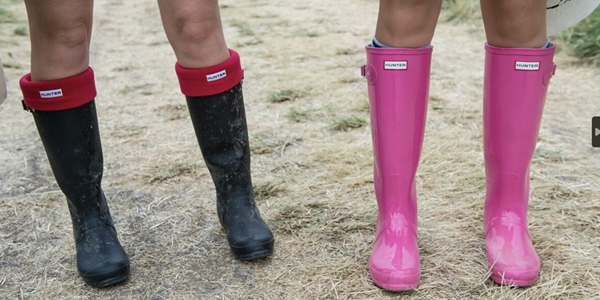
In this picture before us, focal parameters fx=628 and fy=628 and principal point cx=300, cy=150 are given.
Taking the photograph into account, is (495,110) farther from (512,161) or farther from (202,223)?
(202,223)

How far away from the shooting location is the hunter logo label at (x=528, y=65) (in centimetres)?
127

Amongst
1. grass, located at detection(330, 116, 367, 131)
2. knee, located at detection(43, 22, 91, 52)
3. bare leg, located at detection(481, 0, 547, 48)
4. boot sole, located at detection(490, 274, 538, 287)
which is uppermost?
knee, located at detection(43, 22, 91, 52)

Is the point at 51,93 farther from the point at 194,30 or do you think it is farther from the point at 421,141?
the point at 421,141

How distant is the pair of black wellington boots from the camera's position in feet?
4.40

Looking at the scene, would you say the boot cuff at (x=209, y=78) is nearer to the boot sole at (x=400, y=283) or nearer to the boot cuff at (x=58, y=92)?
the boot cuff at (x=58, y=92)

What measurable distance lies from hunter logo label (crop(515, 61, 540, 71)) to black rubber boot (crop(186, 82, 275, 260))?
599 mm

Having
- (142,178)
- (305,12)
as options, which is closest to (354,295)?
(142,178)

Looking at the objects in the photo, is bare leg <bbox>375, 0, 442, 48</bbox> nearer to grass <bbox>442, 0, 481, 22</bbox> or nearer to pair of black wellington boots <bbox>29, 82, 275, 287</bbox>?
pair of black wellington boots <bbox>29, 82, 275, 287</bbox>

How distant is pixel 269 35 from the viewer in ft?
13.8

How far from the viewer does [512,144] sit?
1333mm

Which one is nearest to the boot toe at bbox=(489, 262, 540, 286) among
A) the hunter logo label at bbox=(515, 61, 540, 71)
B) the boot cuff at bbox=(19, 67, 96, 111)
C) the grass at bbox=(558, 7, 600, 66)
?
the hunter logo label at bbox=(515, 61, 540, 71)

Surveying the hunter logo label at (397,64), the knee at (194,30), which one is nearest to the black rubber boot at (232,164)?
the knee at (194,30)

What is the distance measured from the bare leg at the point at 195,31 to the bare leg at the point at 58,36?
163 millimetres

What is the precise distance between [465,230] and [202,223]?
2.21 ft
